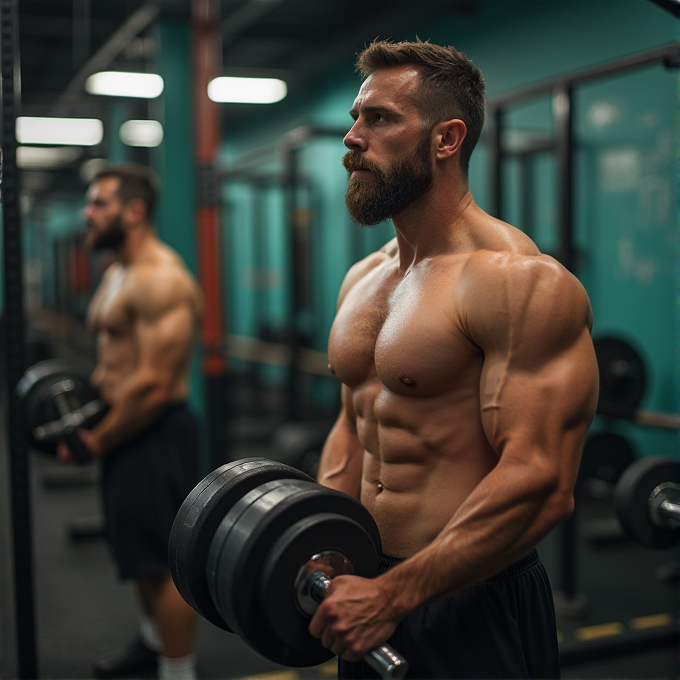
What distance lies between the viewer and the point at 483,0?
220 inches

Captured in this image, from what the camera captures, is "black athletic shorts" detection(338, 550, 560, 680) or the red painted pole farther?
the red painted pole

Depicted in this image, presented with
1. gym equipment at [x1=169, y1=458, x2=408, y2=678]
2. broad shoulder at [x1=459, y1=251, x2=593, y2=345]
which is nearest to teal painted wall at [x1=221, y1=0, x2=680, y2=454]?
broad shoulder at [x1=459, y1=251, x2=593, y2=345]

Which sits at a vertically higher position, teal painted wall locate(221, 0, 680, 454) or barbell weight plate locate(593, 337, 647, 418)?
teal painted wall locate(221, 0, 680, 454)

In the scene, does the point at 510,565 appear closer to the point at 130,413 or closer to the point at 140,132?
the point at 130,413

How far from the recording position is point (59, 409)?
2.75 m

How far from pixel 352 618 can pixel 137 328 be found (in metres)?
1.82

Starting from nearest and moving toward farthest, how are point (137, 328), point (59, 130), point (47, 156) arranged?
point (137, 328), point (59, 130), point (47, 156)

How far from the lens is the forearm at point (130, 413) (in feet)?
8.79

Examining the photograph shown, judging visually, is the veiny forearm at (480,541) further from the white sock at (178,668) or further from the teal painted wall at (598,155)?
the teal painted wall at (598,155)

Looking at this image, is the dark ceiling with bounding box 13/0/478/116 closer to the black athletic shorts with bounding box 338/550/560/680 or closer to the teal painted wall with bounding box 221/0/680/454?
the teal painted wall with bounding box 221/0/680/454

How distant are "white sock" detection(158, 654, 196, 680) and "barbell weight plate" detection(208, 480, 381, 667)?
58.2 inches

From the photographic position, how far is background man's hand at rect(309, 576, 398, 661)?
1142 mm

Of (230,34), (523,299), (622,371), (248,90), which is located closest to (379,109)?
(523,299)

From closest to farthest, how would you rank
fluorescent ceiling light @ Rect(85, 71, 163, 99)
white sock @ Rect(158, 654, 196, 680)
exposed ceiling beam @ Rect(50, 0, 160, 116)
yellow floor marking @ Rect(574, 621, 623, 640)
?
white sock @ Rect(158, 654, 196, 680), yellow floor marking @ Rect(574, 621, 623, 640), exposed ceiling beam @ Rect(50, 0, 160, 116), fluorescent ceiling light @ Rect(85, 71, 163, 99)
